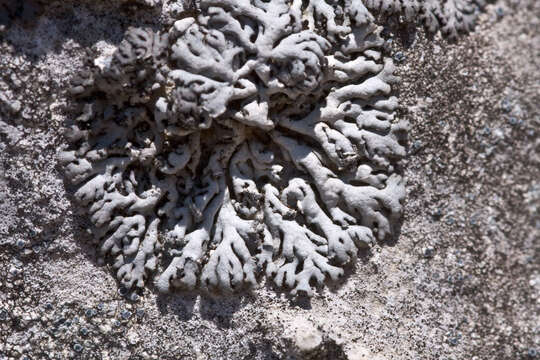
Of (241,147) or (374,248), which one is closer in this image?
(241,147)

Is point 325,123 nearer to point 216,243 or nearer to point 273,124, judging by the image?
point 273,124

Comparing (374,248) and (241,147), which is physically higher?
(241,147)

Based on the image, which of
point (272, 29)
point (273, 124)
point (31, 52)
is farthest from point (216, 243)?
point (31, 52)
